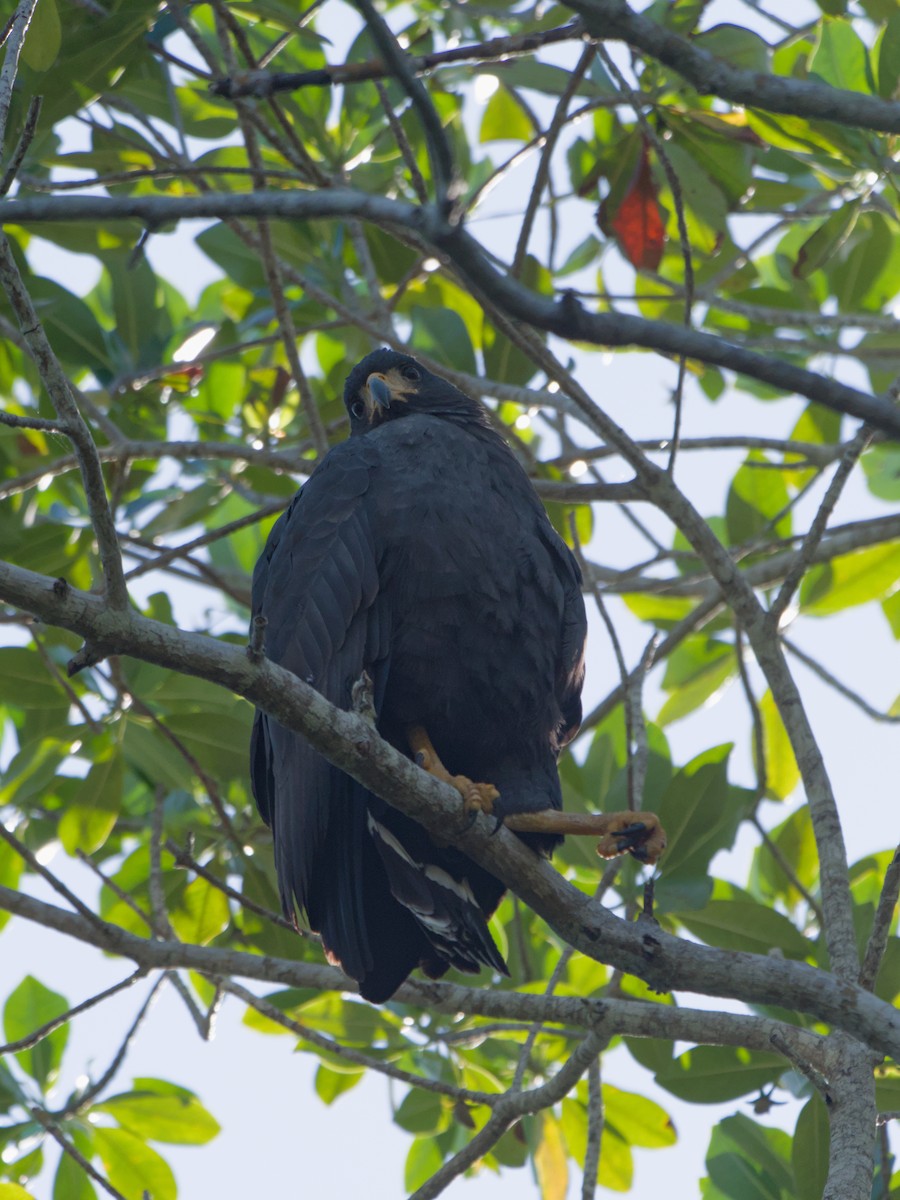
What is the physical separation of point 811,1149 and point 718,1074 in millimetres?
399

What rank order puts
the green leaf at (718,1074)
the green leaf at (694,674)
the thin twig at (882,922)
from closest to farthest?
the thin twig at (882,922) → the green leaf at (718,1074) → the green leaf at (694,674)

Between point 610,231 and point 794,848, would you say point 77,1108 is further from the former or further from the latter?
point 610,231

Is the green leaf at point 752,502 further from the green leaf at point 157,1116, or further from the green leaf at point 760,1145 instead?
the green leaf at point 157,1116

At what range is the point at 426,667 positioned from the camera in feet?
11.2

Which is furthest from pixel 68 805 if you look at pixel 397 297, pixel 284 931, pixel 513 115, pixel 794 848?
pixel 513 115

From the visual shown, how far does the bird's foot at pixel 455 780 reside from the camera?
2961mm

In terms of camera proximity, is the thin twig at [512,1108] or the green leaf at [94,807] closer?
the thin twig at [512,1108]

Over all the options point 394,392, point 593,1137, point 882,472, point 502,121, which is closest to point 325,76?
point 394,392

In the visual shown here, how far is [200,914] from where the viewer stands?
4750 mm

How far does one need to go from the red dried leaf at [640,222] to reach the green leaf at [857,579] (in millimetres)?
1498

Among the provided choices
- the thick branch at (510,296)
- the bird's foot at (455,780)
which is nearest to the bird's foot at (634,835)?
the bird's foot at (455,780)

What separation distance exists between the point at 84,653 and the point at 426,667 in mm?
1338

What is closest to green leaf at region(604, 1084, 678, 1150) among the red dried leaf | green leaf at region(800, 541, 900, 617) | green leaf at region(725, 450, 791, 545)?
green leaf at region(800, 541, 900, 617)

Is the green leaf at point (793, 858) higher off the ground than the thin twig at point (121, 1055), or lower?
higher
